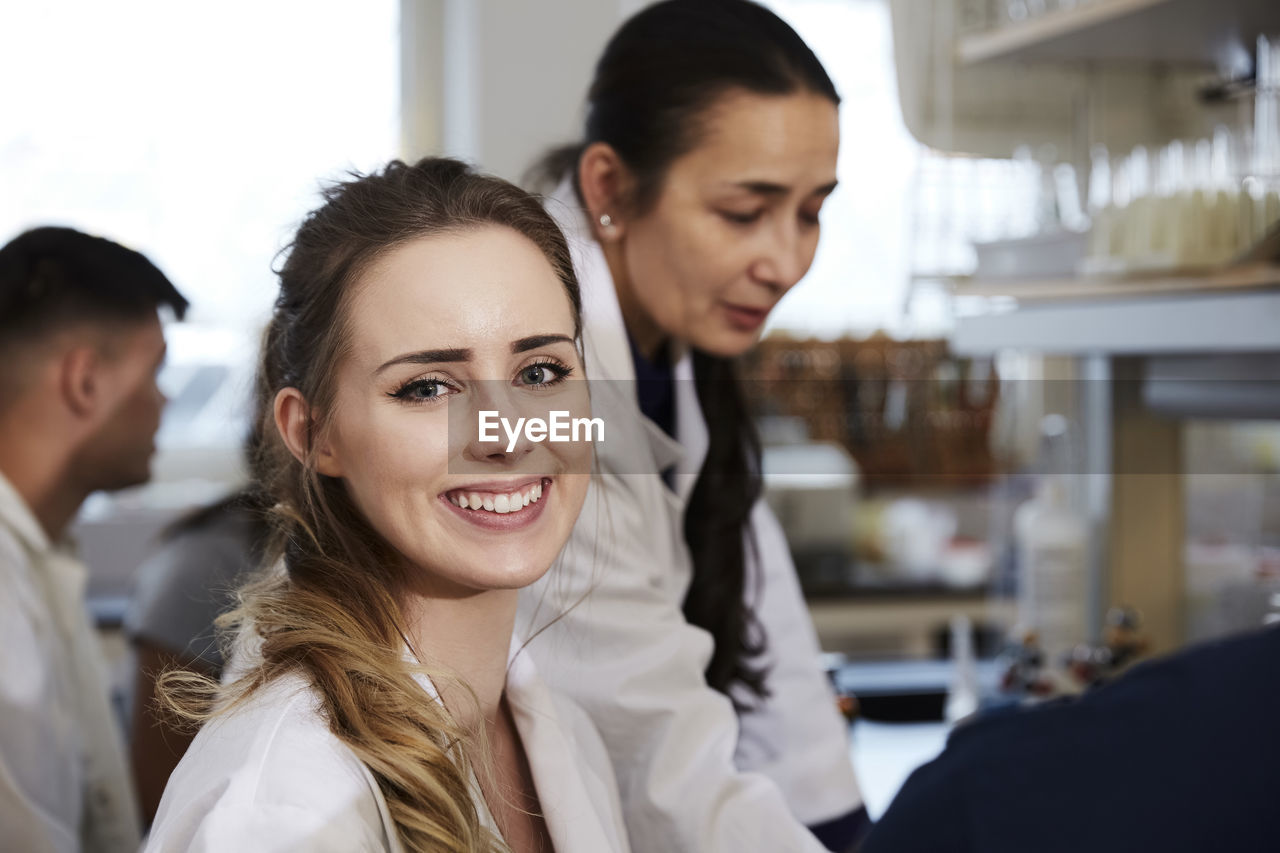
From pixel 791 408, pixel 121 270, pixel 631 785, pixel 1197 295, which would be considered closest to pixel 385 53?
pixel 791 408

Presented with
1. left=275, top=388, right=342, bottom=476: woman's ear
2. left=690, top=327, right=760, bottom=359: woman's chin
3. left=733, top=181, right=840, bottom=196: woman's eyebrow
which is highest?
left=733, top=181, right=840, bottom=196: woman's eyebrow

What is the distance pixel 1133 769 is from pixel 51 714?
1.25m

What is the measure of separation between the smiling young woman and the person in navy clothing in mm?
346

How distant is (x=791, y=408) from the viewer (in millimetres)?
3510

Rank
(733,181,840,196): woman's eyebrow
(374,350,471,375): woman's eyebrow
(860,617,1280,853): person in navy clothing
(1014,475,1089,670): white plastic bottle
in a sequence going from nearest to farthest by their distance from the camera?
(860,617,1280,853): person in navy clothing, (374,350,471,375): woman's eyebrow, (733,181,840,196): woman's eyebrow, (1014,475,1089,670): white plastic bottle

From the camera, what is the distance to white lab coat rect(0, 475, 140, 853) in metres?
1.28

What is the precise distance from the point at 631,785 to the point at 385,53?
2.53 metres

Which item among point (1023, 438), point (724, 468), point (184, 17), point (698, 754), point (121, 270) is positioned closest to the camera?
point (698, 754)

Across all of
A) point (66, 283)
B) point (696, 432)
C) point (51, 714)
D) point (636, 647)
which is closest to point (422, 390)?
point (636, 647)

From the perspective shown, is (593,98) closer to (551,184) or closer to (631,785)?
(551,184)

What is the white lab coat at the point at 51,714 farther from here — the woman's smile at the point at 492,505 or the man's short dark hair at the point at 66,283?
the woman's smile at the point at 492,505

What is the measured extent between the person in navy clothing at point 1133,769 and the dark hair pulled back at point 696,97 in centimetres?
75

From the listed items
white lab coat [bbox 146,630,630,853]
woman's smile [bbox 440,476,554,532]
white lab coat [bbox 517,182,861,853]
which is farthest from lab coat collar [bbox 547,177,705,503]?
white lab coat [bbox 146,630,630,853]

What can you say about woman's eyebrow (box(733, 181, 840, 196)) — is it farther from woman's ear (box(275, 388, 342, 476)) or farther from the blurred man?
the blurred man
